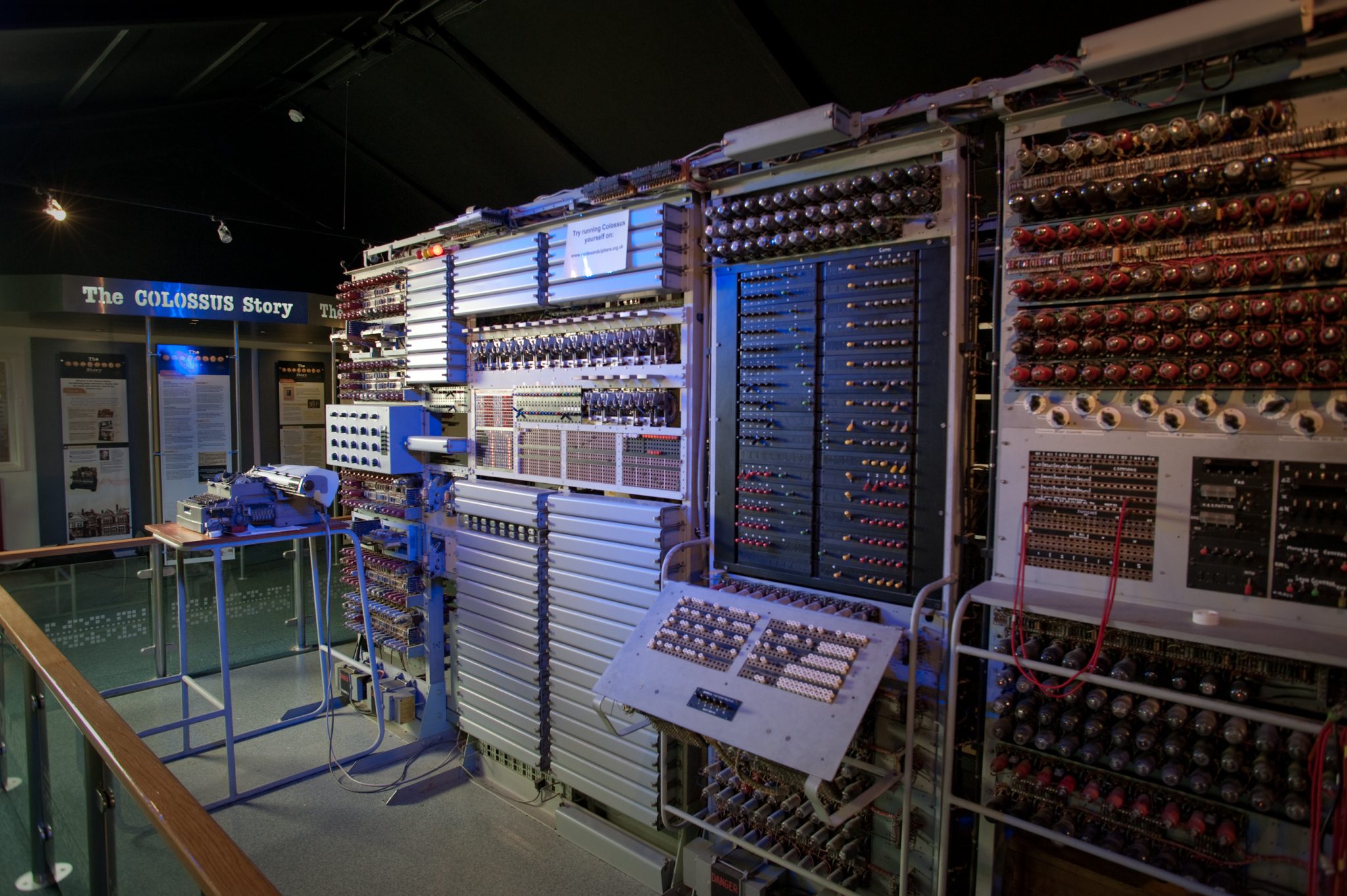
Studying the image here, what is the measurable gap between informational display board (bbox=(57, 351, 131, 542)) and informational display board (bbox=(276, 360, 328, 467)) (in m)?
1.39

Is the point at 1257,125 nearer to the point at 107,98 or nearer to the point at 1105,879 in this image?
the point at 1105,879

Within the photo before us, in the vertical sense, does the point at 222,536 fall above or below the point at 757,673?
above

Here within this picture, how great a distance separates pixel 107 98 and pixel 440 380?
4.26 m

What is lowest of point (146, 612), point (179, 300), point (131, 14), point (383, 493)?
point (146, 612)

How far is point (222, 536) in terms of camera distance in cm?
390

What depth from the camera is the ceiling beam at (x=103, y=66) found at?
4.70m

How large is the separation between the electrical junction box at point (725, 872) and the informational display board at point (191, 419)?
264 inches

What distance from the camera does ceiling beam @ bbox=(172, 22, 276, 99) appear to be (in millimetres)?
5242

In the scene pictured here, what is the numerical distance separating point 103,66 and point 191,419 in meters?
3.52

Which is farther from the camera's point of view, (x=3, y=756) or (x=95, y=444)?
(x=95, y=444)

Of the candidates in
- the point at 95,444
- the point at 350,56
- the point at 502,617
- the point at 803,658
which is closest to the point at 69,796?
the point at 502,617

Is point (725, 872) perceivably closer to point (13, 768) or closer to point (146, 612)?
point (13, 768)

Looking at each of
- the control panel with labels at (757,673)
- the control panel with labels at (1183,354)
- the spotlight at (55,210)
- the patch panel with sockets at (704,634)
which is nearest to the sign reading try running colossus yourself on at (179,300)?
the spotlight at (55,210)

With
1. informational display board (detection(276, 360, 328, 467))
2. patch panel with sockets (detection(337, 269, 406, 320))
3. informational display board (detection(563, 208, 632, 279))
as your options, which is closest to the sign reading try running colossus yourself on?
→ informational display board (detection(276, 360, 328, 467))
